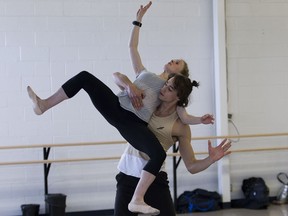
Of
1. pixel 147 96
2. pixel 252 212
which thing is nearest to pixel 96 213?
pixel 252 212

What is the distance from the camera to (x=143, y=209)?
8.85 feet

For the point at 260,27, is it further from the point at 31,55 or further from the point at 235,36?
the point at 31,55

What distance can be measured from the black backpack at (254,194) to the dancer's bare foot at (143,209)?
355 cm

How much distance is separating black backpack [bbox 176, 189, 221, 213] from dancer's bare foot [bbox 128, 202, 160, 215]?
3.27m

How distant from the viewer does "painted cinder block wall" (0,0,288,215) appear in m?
5.63

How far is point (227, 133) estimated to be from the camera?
6.05 m

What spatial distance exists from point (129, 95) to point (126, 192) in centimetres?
61

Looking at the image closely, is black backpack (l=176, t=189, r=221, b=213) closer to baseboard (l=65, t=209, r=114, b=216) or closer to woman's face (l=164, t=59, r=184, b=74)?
baseboard (l=65, t=209, r=114, b=216)

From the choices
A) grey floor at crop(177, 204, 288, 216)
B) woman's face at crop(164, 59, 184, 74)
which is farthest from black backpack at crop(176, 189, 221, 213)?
woman's face at crop(164, 59, 184, 74)

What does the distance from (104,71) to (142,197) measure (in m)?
3.26

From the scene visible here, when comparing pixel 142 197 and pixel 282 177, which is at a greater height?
pixel 142 197

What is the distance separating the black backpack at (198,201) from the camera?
588 centimetres

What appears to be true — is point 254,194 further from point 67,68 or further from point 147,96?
point 147,96

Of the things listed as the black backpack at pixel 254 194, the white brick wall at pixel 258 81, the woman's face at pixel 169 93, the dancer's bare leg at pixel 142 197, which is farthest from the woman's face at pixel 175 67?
the black backpack at pixel 254 194
